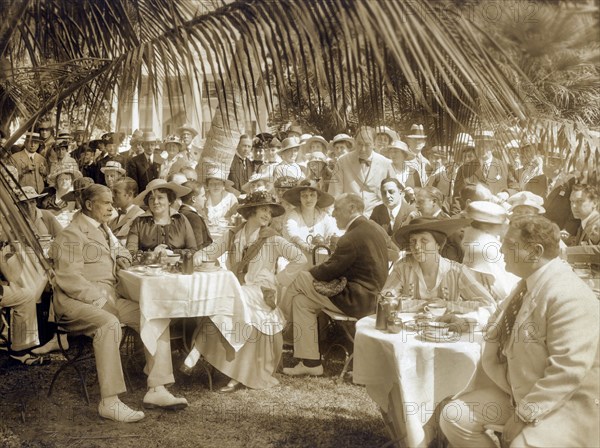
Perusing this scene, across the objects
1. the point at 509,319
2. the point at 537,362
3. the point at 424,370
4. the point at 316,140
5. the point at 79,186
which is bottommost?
the point at 424,370

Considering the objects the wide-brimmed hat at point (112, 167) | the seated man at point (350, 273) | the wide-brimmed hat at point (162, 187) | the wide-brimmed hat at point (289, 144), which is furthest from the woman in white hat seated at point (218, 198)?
the seated man at point (350, 273)

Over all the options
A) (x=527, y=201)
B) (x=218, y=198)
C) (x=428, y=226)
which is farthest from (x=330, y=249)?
(x=428, y=226)

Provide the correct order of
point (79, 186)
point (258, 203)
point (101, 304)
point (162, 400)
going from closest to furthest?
1. point (162, 400)
2. point (101, 304)
3. point (79, 186)
4. point (258, 203)

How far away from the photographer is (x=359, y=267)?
18.3ft

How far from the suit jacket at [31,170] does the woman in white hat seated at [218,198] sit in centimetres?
196

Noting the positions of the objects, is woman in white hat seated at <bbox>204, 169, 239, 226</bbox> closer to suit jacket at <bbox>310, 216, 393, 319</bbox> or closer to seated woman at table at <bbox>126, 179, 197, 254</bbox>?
seated woman at table at <bbox>126, 179, 197, 254</bbox>

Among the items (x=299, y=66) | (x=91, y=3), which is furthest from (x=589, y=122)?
(x=91, y=3)

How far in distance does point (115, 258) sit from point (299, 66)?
2618 millimetres

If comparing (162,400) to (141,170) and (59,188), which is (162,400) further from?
(141,170)

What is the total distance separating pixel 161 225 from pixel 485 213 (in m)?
2.79

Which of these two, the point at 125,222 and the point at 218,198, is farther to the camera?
the point at 218,198

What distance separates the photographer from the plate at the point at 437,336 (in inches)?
149

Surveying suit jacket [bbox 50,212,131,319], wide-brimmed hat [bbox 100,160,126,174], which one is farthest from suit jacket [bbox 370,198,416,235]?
wide-brimmed hat [bbox 100,160,126,174]

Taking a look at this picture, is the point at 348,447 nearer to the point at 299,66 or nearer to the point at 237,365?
the point at 237,365
